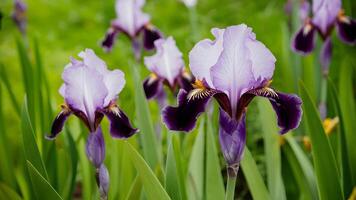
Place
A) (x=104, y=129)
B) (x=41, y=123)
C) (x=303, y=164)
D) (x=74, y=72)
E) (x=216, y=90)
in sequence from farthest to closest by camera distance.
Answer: (x=41, y=123) → (x=104, y=129) → (x=303, y=164) → (x=74, y=72) → (x=216, y=90)

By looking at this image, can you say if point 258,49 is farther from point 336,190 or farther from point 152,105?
point 152,105

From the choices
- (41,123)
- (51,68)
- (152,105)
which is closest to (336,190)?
(41,123)

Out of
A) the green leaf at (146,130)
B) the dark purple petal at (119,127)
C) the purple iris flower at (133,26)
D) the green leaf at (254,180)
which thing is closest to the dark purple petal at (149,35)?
the purple iris flower at (133,26)

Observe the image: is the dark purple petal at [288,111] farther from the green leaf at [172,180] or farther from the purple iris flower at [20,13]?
the purple iris flower at [20,13]

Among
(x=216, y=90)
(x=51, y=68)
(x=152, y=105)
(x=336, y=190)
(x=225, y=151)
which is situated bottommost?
(x=336, y=190)

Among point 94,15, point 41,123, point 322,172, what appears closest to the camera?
point 322,172

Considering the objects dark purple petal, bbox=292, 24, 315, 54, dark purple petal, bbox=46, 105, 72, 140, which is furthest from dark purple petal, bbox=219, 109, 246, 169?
dark purple petal, bbox=292, 24, 315, 54

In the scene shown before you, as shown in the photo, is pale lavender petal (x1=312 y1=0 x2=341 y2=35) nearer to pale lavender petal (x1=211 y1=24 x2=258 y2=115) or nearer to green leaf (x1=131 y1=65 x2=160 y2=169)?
green leaf (x1=131 y1=65 x2=160 y2=169)
